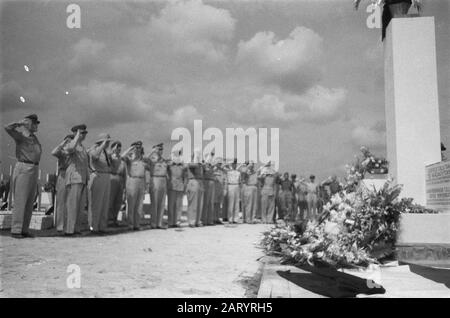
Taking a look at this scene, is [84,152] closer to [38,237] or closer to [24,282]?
[38,237]

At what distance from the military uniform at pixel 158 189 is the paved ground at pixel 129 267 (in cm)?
271

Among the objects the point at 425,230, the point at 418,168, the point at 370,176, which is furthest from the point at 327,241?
the point at 370,176

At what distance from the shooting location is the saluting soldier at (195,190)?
34.0 feet

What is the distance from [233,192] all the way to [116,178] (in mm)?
4572

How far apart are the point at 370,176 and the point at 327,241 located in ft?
9.01

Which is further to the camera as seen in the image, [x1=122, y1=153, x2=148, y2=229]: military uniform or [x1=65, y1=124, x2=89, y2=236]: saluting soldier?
[x1=122, y1=153, x2=148, y2=229]: military uniform

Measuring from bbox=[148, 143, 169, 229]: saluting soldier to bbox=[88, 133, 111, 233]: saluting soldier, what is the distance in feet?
5.21

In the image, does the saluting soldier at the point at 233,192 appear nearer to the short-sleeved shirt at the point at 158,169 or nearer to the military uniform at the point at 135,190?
the short-sleeved shirt at the point at 158,169

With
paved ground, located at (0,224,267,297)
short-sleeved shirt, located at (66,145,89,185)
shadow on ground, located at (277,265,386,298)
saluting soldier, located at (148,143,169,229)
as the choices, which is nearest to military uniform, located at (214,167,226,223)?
saluting soldier, located at (148,143,169,229)

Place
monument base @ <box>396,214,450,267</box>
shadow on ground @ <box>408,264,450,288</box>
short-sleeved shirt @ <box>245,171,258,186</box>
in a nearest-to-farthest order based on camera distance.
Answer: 1. shadow on ground @ <box>408,264,450,288</box>
2. monument base @ <box>396,214,450,267</box>
3. short-sleeved shirt @ <box>245,171,258,186</box>

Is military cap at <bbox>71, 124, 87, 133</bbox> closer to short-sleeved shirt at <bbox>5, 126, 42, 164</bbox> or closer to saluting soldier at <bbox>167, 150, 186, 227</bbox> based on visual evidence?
short-sleeved shirt at <bbox>5, 126, 42, 164</bbox>

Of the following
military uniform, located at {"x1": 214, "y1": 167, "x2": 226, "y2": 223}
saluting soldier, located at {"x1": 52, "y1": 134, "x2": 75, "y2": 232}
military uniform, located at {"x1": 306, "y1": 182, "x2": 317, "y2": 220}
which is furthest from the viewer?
military uniform, located at {"x1": 306, "y1": 182, "x2": 317, "y2": 220}

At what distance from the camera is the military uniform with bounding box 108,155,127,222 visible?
9102mm

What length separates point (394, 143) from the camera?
20.1ft
